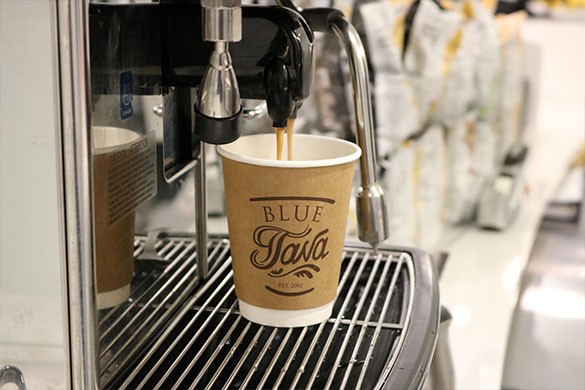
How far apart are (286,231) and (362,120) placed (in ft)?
0.45

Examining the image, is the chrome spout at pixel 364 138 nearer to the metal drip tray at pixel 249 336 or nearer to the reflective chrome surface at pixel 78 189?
the metal drip tray at pixel 249 336

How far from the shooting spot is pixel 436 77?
2.12 m

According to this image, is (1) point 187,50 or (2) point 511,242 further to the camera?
(2) point 511,242

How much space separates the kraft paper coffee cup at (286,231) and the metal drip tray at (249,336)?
0.09ft

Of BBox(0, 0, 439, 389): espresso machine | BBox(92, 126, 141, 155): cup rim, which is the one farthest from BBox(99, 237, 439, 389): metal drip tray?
BBox(92, 126, 141, 155): cup rim

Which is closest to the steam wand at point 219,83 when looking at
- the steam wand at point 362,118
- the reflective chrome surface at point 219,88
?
the reflective chrome surface at point 219,88

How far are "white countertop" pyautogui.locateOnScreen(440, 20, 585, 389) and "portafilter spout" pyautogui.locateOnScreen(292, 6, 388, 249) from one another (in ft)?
1.04

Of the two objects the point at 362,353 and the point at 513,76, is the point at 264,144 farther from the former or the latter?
the point at 513,76

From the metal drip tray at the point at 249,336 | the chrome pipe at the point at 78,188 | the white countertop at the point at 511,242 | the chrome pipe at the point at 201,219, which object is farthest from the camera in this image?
the white countertop at the point at 511,242

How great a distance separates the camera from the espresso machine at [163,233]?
1.80 feet

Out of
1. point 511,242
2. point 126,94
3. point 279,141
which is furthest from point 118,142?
point 511,242

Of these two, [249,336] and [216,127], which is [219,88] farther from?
[249,336]

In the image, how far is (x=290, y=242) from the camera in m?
0.69

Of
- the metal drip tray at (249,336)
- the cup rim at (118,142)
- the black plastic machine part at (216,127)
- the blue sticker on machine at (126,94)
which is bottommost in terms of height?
Answer: the metal drip tray at (249,336)
